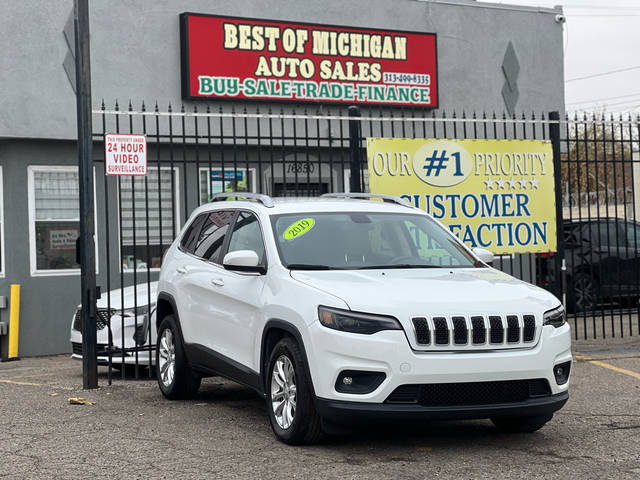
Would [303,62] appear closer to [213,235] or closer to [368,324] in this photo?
[213,235]

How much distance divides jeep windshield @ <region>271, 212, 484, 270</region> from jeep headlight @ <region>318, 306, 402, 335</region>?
3.10 feet

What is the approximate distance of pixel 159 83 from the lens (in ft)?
51.3

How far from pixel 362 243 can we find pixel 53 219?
29.1 ft

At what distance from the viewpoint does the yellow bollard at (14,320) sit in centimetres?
1478

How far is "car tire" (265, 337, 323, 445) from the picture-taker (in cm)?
653

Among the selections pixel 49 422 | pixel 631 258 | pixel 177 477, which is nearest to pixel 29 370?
pixel 49 422

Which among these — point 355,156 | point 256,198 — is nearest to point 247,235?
point 256,198

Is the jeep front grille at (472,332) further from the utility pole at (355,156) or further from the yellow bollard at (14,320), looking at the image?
the yellow bollard at (14,320)

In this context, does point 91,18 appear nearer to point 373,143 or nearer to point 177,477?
point 373,143

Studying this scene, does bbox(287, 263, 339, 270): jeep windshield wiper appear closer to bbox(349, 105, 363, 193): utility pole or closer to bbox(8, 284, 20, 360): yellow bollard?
bbox(349, 105, 363, 193): utility pole

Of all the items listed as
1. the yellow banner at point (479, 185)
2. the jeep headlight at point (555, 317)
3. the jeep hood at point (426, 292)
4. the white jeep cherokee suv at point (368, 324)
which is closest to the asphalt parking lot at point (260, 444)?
the white jeep cherokee suv at point (368, 324)

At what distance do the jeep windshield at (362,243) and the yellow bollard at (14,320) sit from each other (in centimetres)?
819

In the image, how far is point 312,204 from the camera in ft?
26.6

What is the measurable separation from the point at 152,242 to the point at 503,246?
6210mm
